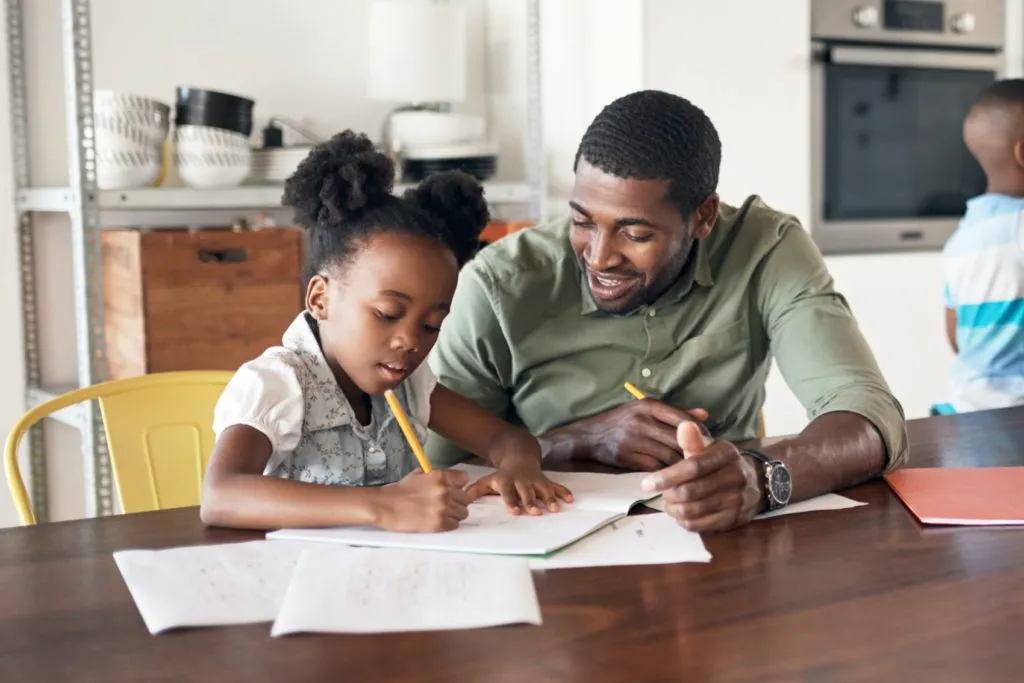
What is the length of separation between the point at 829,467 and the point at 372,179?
623 millimetres

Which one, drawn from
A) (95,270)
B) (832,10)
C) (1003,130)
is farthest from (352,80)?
(1003,130)

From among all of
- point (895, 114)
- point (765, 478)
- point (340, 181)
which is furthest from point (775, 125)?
point (765, 478)

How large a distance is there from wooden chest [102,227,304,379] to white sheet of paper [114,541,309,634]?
1.41 meters

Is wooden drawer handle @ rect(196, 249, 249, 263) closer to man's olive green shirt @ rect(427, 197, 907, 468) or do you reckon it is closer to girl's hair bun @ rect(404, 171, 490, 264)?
man's olive green shirt @ rect(427, 197, 907, 468)

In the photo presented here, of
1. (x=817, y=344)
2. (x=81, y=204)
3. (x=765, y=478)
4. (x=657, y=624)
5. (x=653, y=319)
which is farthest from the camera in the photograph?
(x=81, y=204)

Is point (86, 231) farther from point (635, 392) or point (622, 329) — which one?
point (635, 392)

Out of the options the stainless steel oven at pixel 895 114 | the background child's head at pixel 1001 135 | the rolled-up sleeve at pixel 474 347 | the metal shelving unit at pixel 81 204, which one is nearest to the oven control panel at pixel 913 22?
the stainless steel oven at pixel 895 114

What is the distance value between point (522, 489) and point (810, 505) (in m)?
0.30

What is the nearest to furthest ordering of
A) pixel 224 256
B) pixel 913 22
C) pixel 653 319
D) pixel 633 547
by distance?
pixel 633 547
pixel 653 319
pixel 224 256
pixel 913 22

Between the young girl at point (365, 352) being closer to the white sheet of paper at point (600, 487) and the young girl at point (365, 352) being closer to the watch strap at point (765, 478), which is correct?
the white sheet of paper at point (600, 487)

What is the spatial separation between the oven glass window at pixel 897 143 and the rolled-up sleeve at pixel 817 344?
1749 mm

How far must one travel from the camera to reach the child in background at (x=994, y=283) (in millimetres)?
2133

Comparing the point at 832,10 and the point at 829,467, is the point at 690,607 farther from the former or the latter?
the point at 832,10

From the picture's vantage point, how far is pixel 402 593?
0.91 metres
